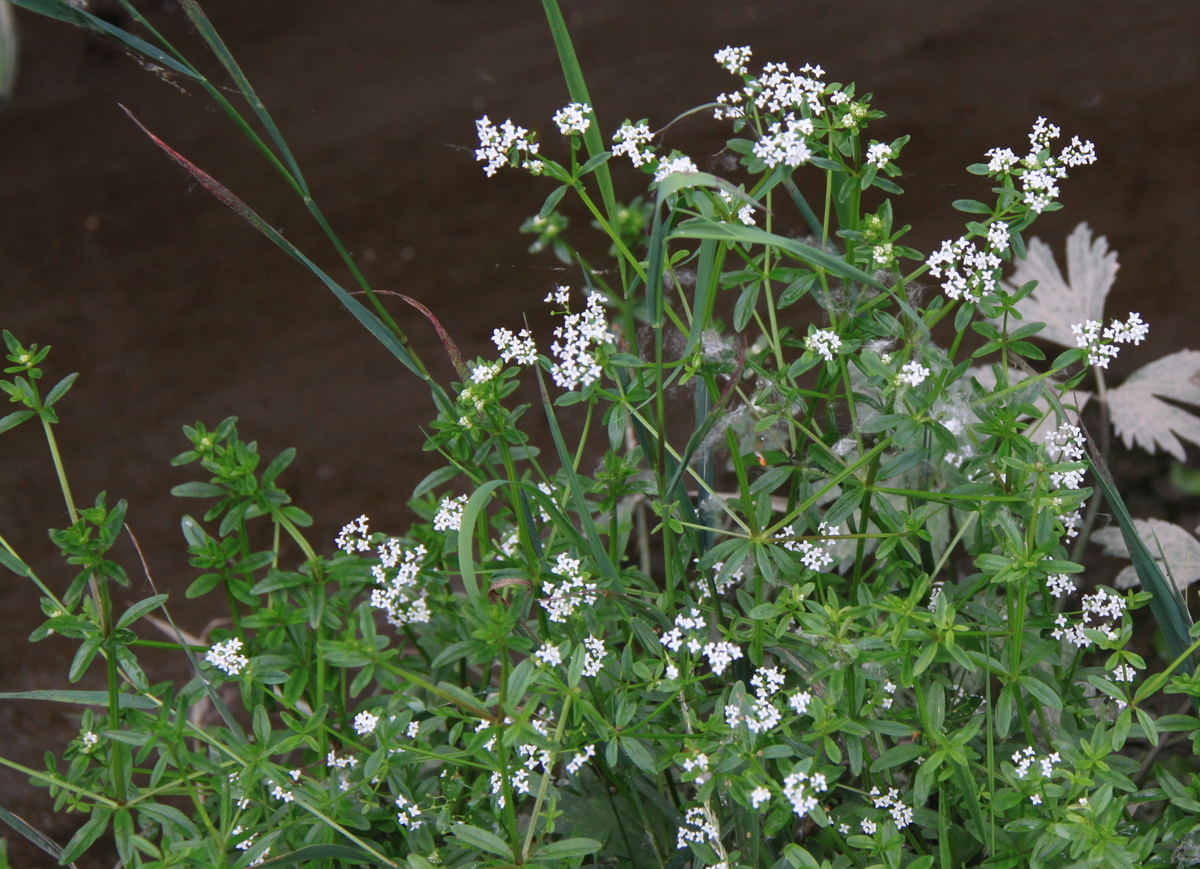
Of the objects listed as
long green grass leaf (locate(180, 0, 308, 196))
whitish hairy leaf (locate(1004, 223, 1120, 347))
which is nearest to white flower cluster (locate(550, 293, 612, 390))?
long green grass leaf (locate(180, 0, 308, 196))

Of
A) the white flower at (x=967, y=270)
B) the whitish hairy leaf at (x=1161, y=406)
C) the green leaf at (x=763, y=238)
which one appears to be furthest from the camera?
the whitish hairy leaf at (x=1161, y=406)

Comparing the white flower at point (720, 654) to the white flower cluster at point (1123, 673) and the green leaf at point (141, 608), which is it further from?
the green leaf at point (141, 608)

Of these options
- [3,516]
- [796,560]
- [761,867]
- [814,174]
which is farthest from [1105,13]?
[3,516]

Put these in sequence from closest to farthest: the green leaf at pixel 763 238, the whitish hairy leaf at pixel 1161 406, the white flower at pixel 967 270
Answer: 1. the green leaf at pixel 763 238
2. the white flower at pixel 967 270
3. the whitish hairy leaf at pixel 1161 406

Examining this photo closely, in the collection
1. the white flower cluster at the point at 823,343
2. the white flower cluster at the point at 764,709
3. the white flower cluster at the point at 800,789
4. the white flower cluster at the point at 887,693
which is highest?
the white flower cluster at the point at 823,343

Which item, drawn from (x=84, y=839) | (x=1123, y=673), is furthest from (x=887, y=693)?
(x=84, y=839)

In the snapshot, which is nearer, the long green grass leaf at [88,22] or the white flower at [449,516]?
the long green grass leaf at [88,22]

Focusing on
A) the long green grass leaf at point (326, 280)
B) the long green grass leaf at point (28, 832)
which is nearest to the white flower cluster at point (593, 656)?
the long green grass leaf at point (326, 280)

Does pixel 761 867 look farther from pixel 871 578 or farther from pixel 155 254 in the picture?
pixel 155 254
